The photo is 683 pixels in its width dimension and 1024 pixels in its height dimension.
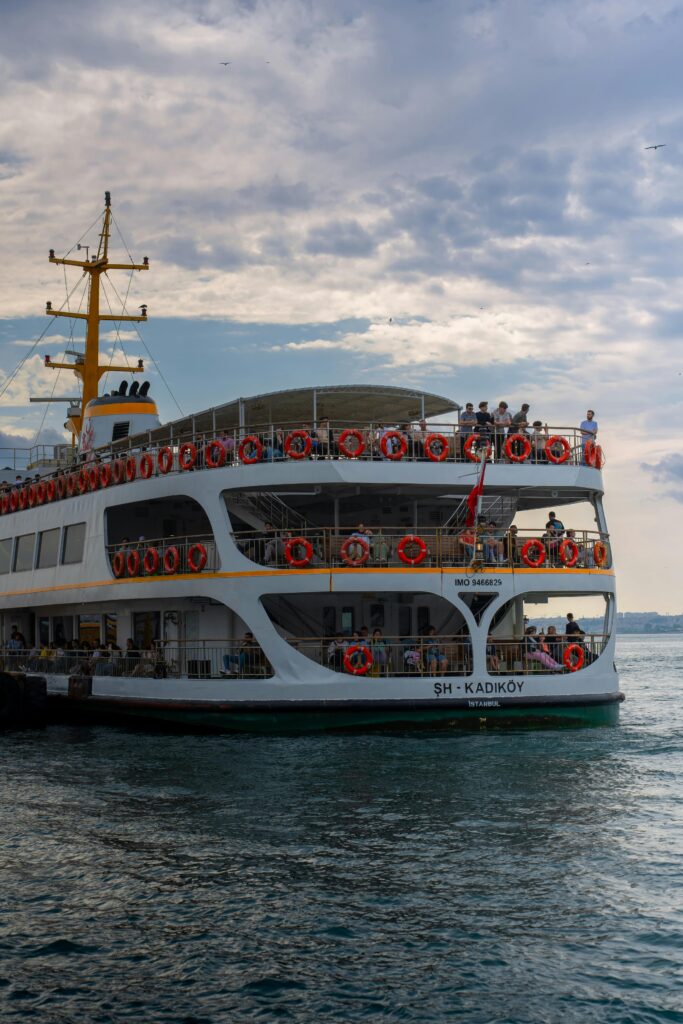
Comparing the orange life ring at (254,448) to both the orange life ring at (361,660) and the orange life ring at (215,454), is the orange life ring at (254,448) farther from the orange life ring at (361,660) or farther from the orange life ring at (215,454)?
the orange life ring at (361,660)

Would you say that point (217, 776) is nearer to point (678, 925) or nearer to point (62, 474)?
point (678, 925)

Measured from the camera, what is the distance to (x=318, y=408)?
29031mm

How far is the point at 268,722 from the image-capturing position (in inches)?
944

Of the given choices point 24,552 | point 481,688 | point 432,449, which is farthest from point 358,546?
point 24,552

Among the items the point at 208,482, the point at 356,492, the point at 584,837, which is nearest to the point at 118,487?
the point at 208,482

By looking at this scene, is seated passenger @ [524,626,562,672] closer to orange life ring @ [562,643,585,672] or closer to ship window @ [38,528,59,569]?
orange life ring @ [562,643,585,672]

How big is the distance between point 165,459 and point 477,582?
27.3 feet

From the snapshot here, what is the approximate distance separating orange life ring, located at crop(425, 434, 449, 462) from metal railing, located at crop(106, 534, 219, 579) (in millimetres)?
5233

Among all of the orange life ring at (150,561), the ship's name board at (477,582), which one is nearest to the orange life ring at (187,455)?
the orange life ring at (150,561)

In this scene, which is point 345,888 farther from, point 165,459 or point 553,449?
point 165,459

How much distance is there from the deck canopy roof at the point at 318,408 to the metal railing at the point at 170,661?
5153 millimetres

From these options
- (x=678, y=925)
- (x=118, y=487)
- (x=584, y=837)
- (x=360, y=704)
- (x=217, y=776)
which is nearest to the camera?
(x=678, y=925)

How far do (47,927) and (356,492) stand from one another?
15.7 metres

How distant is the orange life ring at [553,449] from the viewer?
84.9 ft
